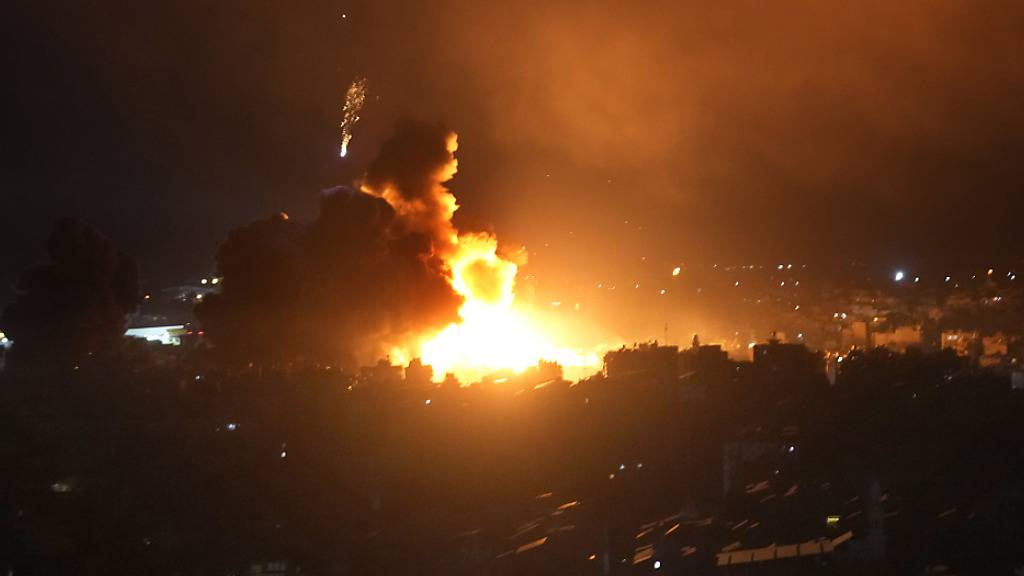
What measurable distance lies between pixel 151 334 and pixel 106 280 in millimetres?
7777

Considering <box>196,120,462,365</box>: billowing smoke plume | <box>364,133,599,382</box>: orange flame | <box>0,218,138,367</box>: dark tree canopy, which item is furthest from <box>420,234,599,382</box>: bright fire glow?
<box>0,218,138,367</box>: dark tree canopy

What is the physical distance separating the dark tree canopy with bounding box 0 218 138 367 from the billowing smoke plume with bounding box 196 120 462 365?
2060mm

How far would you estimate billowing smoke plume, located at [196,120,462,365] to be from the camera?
973 inches

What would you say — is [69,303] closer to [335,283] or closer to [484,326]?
[335,283]

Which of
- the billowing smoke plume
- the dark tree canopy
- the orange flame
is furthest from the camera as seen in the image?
the orange flame

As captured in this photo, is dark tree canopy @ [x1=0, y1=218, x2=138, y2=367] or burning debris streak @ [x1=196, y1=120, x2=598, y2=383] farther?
burning debris streak @ [x1=196, y1=120, x2=598, y2=383]

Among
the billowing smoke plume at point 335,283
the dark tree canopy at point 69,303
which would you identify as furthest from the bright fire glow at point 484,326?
the dark tree canopy at point 69,303

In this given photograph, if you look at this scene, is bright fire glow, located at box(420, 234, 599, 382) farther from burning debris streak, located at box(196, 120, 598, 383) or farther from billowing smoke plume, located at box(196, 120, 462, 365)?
billowing smoke plume, located at box(196, 120, 462, 365)

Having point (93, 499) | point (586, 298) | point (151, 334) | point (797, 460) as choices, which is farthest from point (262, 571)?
point (586, 298)

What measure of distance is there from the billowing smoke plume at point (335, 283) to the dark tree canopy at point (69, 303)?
2.06 m

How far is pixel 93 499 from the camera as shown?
13109mm

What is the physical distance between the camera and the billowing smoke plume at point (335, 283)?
24719 mm

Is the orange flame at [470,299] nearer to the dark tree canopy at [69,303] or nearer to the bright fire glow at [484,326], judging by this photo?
the bright fire glow at [484,326]

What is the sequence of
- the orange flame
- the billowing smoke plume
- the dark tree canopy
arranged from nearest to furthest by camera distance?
the dark tree canopy < the billowing smoke plume < the orange flame
